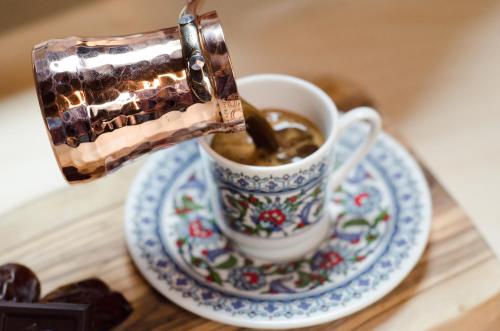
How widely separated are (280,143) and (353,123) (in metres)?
0.06

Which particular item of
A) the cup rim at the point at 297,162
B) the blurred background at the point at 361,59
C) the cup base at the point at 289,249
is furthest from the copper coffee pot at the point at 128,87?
the blurred background at the point at 361,59

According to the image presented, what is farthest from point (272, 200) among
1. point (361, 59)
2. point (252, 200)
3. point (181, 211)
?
point (361, 59)

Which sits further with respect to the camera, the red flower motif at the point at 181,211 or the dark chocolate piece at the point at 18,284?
the red flower motif at the point at 181,211

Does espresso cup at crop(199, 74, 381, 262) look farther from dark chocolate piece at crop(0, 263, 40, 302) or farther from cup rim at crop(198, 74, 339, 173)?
dark chocolate piece at crop(0, 263, 40, 302)

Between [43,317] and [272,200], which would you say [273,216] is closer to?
[272,200]

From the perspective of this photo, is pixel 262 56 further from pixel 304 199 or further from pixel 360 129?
pixel 304 199

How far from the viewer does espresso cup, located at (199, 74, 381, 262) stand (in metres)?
0.55

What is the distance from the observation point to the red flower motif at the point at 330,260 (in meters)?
0.62

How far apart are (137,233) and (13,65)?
348 millimetres

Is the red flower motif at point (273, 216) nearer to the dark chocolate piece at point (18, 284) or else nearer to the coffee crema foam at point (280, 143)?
the coffee crema foam at point (280, 143)

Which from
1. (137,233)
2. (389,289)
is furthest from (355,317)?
(137,233)

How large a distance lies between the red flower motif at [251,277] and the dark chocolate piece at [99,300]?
0.33 feet

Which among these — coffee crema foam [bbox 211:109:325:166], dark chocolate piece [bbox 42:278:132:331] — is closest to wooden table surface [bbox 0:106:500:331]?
dark chocolate piece [bbox 42:278:132:331]

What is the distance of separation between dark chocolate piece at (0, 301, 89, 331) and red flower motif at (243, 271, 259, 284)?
5.8 inches
